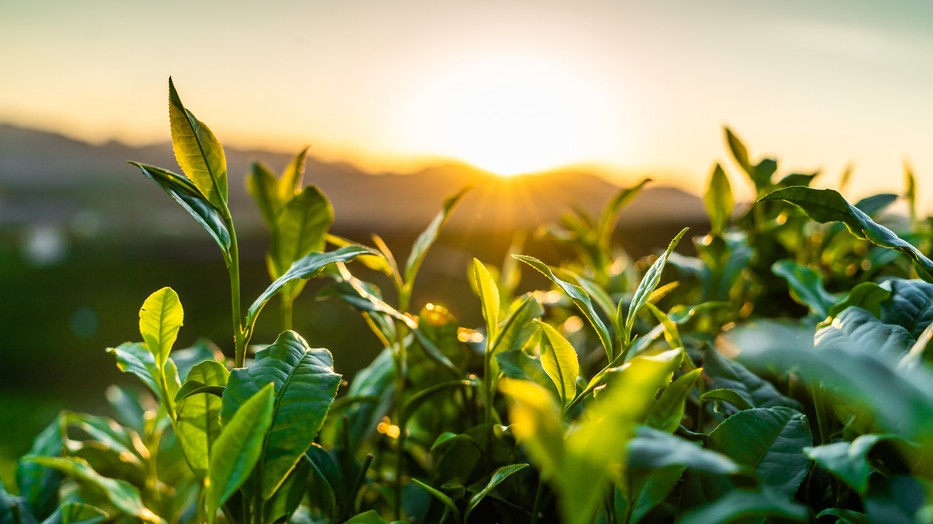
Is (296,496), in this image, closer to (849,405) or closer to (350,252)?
(350,252)

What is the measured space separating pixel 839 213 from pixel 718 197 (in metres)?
0.46

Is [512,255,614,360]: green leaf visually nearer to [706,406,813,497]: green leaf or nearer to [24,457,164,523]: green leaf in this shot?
[706,406,813,497]: green leaf

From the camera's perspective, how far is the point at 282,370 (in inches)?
19.7

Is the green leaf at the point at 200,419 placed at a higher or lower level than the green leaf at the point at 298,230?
lower

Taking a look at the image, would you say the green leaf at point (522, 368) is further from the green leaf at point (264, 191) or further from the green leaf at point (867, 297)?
the green leaf at point (264, 191)

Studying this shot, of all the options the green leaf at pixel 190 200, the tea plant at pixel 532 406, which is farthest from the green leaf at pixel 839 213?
the green leaf at pixel 190 200

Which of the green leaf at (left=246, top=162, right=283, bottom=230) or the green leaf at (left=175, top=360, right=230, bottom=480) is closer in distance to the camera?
the green leaf at (left=175, top=360, right=230, bottom=480)

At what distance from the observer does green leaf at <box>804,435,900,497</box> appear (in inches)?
15.3

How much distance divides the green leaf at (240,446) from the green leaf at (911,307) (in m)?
0.52

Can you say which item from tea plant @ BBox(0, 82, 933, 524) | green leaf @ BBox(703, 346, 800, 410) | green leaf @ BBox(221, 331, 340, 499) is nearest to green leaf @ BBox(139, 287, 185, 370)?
tea plant @ BBox(0, 82, 933, 524)

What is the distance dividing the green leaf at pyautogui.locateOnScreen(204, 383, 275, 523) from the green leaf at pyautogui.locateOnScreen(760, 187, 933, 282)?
401 mm

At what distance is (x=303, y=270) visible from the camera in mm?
559

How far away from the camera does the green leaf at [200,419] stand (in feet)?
1.83

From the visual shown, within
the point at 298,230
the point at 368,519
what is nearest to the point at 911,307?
the point at 368,519
